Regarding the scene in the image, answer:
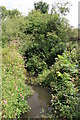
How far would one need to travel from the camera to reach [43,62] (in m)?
7.84

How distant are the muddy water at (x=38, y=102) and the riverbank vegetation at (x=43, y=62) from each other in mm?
224

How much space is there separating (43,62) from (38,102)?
2651 millimetres

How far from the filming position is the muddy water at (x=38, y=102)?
481 cm

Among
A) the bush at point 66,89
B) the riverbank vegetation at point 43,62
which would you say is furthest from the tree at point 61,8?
the bush at point 66,89

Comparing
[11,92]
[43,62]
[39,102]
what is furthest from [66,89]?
[43,62]

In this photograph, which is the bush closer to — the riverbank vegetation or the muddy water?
the riverbank vegetation

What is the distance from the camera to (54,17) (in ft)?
26.9

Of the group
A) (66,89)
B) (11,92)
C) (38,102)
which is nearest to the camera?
A: (11,92)

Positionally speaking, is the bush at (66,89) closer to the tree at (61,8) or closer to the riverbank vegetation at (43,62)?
the riverbank vegetation at (43,62)

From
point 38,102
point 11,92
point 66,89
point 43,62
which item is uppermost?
point 43,62

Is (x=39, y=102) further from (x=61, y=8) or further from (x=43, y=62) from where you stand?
(x=61, y=8)

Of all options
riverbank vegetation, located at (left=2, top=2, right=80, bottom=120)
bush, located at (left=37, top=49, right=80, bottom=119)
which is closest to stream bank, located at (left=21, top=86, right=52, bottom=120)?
riverbank vegetation, located at (left=2, top=2, right=80, bottom=120)

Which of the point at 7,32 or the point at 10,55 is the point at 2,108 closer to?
the point at 10,55

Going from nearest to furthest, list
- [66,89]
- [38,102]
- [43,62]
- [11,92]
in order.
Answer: [11,92] → [66,89] → [38,102] → [43,62]
